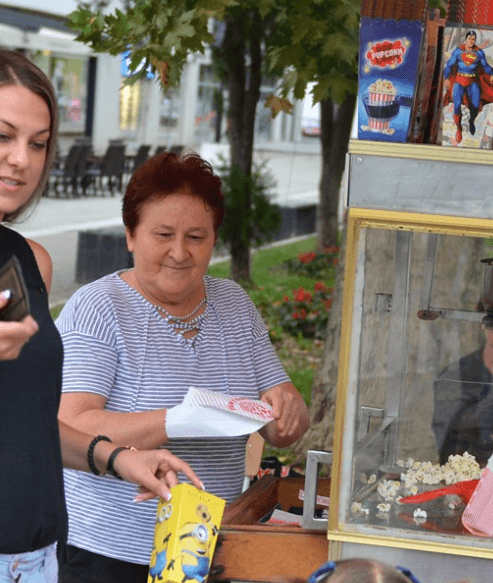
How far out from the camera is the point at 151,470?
2066 millimetres

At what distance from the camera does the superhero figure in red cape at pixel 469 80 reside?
1.96m

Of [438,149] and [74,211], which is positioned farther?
[74,211]

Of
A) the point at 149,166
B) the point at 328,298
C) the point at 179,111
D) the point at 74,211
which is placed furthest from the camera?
the point at 179,111

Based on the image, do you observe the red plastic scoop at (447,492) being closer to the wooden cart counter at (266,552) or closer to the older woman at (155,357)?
the wooden cart counter at (266,552)

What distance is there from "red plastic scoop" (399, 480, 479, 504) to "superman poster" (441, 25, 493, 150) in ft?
2.58

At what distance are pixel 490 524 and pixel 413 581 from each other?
53cm

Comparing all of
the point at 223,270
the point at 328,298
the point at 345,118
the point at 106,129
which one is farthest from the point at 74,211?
the point at 106,129

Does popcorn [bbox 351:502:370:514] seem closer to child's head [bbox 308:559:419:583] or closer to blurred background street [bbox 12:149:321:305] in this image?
child's head [bbox 308:559:419:583]

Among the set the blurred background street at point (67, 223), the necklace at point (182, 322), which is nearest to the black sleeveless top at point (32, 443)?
the necklace at point (182, 322)

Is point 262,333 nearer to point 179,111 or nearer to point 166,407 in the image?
point 166,407

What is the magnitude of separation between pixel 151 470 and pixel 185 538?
210mm

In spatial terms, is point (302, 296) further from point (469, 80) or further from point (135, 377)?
point (469, 80)

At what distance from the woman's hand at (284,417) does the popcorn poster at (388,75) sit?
92cm

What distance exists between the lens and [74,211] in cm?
1816
